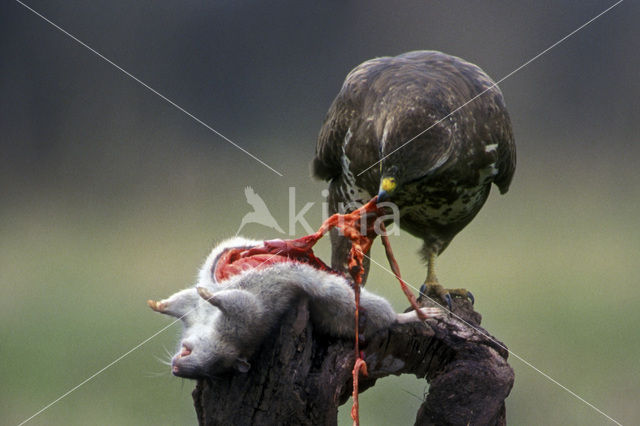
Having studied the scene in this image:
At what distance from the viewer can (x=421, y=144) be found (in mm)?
1479

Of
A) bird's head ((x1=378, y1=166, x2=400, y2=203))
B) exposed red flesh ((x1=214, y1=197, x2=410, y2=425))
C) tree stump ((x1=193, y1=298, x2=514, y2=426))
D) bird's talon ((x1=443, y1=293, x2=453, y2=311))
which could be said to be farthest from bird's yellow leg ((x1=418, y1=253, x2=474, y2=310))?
exposed red flesh ((x1=214, y1=197, x2=410, y2=425))

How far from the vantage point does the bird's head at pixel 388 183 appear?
134 cm

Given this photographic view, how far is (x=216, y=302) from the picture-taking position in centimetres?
90

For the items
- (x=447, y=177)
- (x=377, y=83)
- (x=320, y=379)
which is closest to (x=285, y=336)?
(x=320, y=379)

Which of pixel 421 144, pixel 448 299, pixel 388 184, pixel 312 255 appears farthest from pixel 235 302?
pixel 448 299

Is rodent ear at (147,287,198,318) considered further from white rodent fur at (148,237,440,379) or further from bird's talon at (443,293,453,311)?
bird's talon at (443,293,453,311)

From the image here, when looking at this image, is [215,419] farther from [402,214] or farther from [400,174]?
[402,214]

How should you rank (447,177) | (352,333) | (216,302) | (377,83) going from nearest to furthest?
1. (216,302)
2. (352,333)
3. (447,177)
4. (377,83)

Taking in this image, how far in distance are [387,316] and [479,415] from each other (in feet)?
0.77

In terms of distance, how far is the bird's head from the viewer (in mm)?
1343

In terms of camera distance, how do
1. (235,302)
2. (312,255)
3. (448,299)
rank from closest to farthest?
(235,302)
(312,255)
(448,299)

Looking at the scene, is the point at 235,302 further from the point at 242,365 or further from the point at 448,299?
the point at 448,299

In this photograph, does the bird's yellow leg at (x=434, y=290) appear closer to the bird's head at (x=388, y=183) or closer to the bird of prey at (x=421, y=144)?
the bird of prey at (x=421, y=144)

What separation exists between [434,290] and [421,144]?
1.68ft
